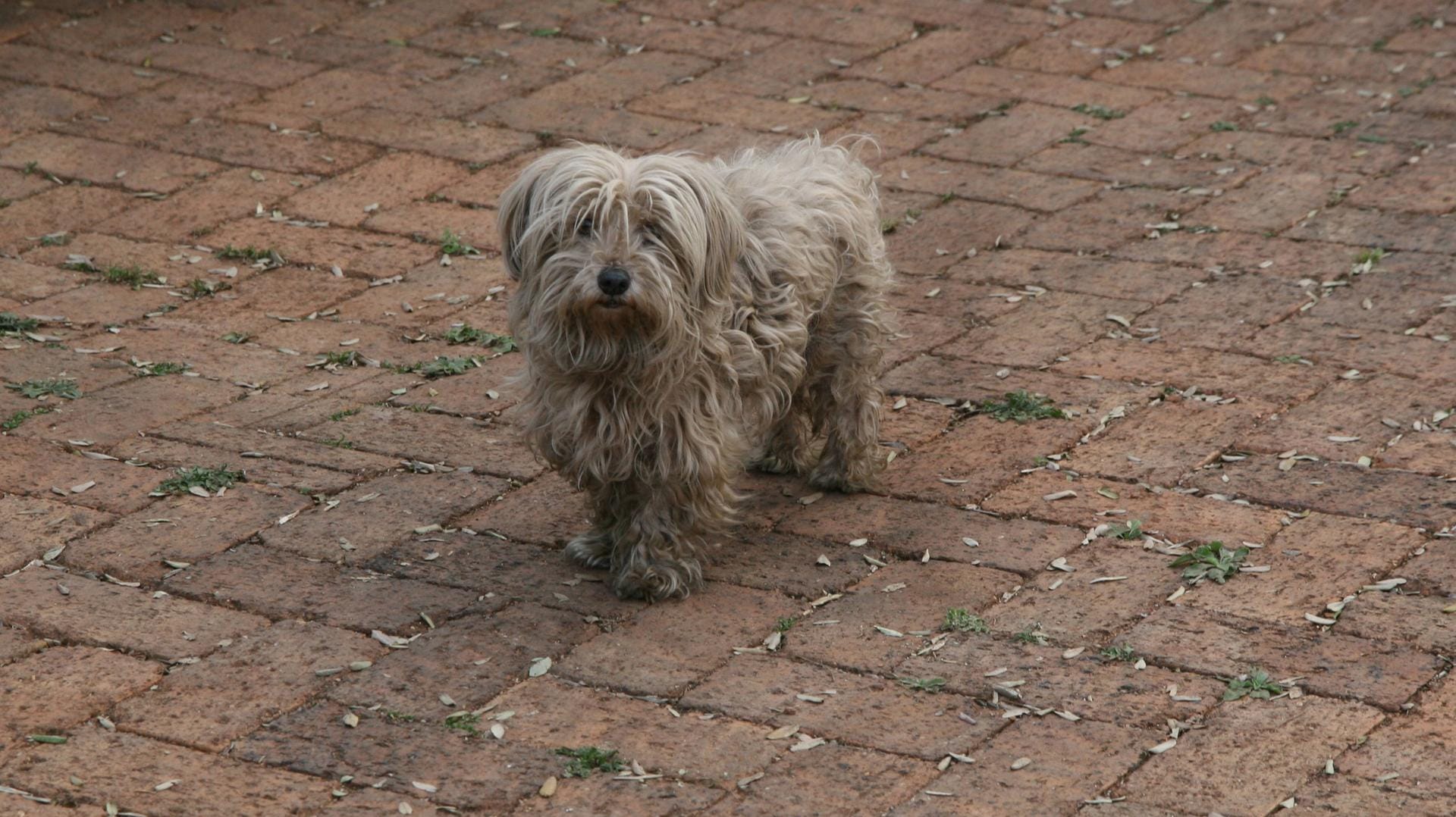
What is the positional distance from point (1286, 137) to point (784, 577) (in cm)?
432

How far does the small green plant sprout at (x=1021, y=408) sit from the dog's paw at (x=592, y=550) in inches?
59.7

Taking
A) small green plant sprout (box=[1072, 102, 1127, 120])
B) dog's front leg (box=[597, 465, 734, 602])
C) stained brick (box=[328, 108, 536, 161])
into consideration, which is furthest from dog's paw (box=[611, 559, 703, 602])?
small green plant sprout (box=[1072, 102, 1127, 120])

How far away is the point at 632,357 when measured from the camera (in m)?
4.29

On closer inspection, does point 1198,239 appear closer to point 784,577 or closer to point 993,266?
point 993,266

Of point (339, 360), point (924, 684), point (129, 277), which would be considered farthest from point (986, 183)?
point (924, 684)

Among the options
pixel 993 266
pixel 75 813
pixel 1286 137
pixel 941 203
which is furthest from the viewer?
pixel 1286 137

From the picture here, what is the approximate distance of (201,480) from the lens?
512cm

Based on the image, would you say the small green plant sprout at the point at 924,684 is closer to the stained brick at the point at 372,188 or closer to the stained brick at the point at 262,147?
the stained brick at the point at 372,188

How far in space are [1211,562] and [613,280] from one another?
1733mm

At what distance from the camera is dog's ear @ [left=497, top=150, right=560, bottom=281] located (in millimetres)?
4242

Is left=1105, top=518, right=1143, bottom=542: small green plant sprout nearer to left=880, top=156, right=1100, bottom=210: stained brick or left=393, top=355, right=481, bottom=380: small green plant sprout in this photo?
left=393, top=355, right=481, bottom=380: small green plant sprout

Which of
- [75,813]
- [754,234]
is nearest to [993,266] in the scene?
[754,234]

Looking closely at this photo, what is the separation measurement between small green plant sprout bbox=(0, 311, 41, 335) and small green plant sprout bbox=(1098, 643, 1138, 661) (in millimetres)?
3856

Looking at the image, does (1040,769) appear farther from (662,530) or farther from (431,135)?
(431,135)
